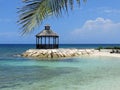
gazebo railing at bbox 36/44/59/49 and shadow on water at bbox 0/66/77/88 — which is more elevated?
shadow on water at bbox 0/66/77/88

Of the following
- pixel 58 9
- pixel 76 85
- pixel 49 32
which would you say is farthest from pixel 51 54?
pixel 58 9

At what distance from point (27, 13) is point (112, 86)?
31.7 feet

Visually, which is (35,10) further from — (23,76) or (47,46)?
(47,46)

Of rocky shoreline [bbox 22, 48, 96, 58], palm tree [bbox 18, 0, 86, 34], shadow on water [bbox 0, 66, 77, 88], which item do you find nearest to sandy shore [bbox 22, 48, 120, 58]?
rocky shoreline [bbox 22, 48, 96, 58]

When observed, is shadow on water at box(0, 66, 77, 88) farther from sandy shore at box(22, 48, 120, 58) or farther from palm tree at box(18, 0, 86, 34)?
sandy shore at box(22, 48, 120, 58)

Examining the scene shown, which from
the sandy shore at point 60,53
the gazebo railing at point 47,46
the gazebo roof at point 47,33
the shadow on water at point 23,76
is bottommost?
the sandy shore at point 60,53

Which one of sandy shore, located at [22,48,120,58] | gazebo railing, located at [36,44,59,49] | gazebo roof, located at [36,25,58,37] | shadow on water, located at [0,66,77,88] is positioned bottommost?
sandy shore, located at [22,48,120,58]

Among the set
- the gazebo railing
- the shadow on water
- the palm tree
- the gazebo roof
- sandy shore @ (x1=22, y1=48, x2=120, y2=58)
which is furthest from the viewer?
the gazebo railing

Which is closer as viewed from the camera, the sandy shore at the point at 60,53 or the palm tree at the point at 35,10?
the palm tree at the point at 35,10

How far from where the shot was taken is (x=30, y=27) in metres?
2.58

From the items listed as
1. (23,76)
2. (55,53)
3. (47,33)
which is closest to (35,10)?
(23,76)

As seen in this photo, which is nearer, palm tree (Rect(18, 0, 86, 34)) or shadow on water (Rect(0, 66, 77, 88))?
palm tree (Rect(18, 0, 86, 34))

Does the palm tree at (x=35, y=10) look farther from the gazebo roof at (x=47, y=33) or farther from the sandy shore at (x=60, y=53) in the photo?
the gazebo roof at (x=47, y=33)

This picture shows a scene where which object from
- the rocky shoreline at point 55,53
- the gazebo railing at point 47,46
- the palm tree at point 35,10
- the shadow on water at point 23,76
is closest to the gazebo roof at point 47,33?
the gazebo railing at point 47,46
